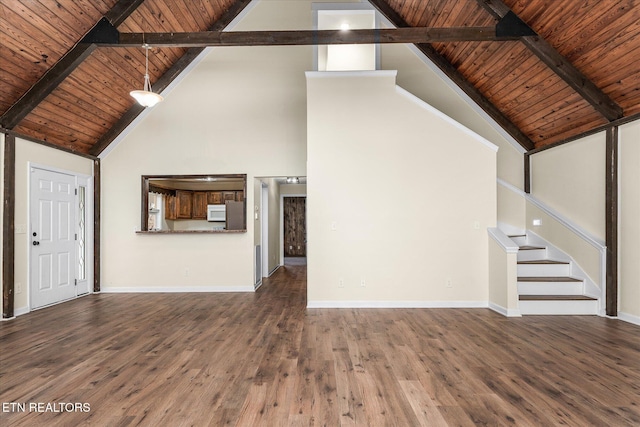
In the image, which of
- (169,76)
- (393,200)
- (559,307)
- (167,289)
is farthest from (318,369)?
(169,76)

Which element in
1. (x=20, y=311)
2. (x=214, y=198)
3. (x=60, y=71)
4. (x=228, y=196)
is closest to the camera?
(x=60, y=71)

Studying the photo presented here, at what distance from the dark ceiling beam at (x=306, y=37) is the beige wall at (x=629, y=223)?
1.93 metres

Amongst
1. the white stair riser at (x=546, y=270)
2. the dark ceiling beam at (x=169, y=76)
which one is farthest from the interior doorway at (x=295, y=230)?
the white stair riser at (x=546, y=270)

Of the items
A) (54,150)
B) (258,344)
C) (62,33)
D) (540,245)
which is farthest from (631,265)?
(54,150)

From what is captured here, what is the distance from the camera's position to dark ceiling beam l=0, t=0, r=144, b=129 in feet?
13.0

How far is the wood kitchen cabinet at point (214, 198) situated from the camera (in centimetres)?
632

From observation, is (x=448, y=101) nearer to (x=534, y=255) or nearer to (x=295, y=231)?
(x=534, y=255)

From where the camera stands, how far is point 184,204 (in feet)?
21.5

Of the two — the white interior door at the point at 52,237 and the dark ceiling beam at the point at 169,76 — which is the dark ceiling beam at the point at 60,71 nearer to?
the white interior door at the point at 52,237

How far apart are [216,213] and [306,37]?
3.95 meters

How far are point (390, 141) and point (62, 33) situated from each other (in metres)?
4.31

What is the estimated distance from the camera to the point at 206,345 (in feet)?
10.6

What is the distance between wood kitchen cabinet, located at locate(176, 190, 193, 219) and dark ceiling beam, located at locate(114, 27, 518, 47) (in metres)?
3.09

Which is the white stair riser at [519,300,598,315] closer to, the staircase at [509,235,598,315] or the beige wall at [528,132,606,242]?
the staircase at [509,235,598,315]
